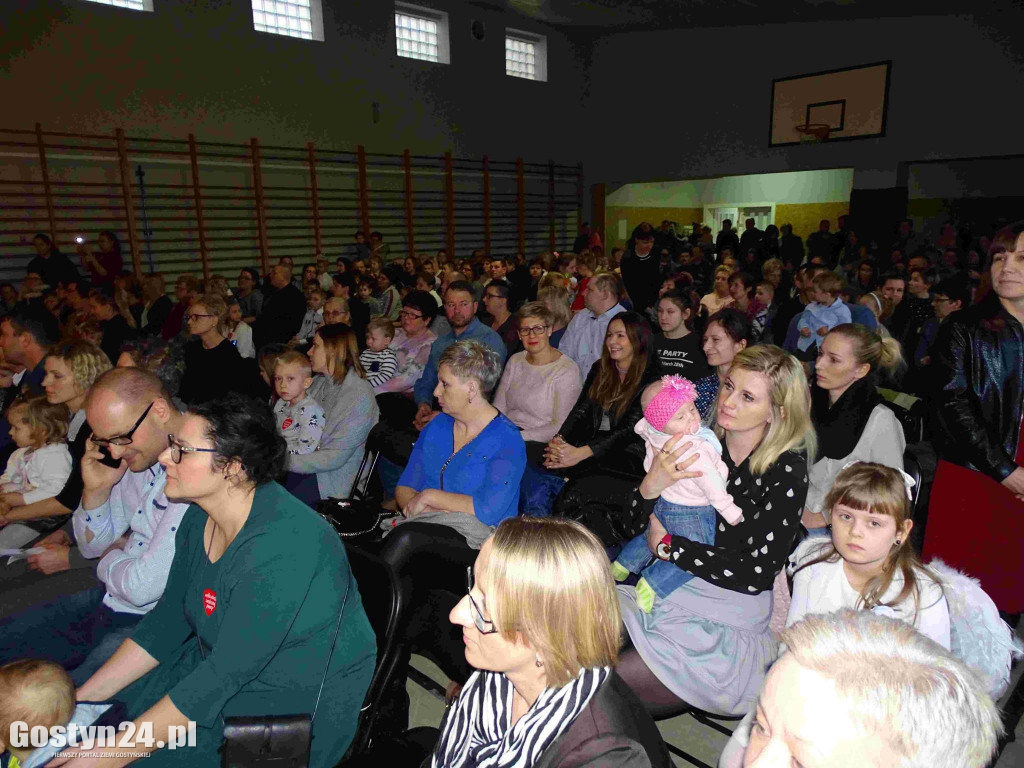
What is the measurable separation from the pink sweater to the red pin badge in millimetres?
1389

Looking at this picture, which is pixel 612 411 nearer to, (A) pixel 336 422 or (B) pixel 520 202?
(A) pixel 336 422

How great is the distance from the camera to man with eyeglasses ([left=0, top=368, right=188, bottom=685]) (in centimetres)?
214

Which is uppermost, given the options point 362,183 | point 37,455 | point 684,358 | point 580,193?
point 580,193

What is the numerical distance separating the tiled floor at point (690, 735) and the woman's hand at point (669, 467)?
3.43ft

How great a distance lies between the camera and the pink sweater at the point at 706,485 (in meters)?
2.06

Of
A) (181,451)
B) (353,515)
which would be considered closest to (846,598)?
(181,451)

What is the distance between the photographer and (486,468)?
109 inches

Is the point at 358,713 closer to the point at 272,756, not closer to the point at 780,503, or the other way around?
the point at 272,756

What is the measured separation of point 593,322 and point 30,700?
403cm

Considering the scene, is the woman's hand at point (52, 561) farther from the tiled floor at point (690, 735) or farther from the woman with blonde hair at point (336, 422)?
the tiled floor at point (690, 735)

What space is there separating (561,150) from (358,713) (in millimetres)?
15433

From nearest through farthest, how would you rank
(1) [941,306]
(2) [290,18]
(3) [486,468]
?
(3) [486,468] < (1) [941,306] < (2) [290,18]

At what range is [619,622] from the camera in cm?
133

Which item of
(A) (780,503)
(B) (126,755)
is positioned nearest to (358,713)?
(B) (126,755)
